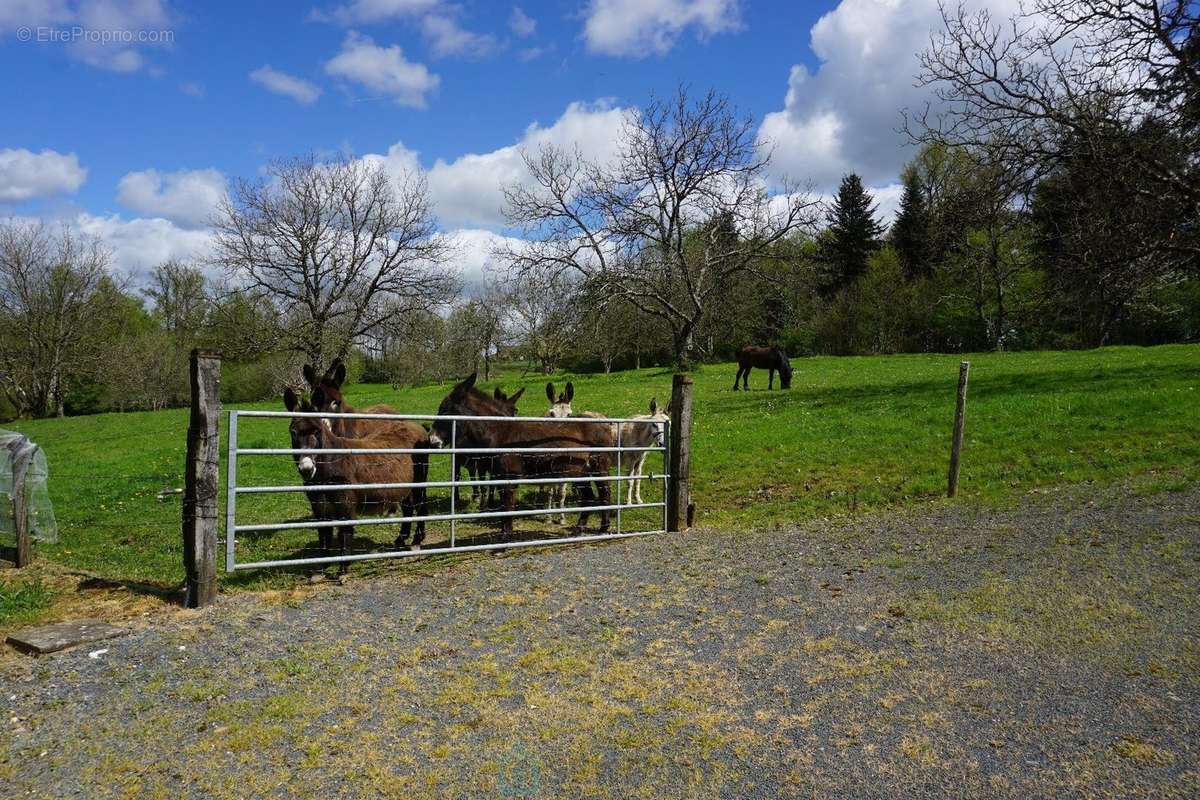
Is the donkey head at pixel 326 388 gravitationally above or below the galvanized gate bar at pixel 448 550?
above

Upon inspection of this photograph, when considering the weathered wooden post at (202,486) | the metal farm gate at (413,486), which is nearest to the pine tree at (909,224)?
the metal farm gate at (413,486)

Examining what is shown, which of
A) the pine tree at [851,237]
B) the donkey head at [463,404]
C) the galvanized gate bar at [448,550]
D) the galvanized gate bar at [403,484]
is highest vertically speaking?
the pine tree at [851,237]

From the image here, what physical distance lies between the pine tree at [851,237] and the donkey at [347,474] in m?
49.8

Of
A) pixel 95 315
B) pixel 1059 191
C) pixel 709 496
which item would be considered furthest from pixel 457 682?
pixel 95 315

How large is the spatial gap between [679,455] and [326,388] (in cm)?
395

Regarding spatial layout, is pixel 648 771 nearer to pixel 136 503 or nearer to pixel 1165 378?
pixel 136 503

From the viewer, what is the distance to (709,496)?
34.1 ft

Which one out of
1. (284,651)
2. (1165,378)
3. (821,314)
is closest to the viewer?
(284,651)

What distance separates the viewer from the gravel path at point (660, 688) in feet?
10.4

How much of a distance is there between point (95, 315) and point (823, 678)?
48788 millimetres

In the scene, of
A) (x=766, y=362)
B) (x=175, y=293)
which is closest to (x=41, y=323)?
(x=175, y=293)

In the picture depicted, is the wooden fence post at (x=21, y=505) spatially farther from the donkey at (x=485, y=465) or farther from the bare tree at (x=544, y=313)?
the bare tree at (x=544, y=313)

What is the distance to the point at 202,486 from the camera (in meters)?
5.43

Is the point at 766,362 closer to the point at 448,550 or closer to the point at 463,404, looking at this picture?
the point at 463,404
